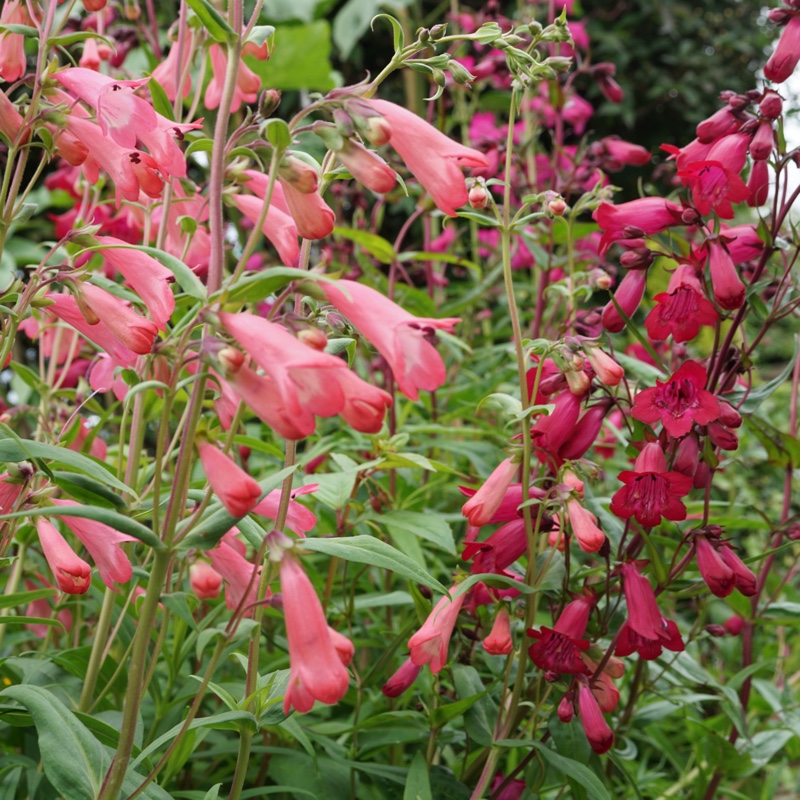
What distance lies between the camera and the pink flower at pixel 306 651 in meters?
0.68

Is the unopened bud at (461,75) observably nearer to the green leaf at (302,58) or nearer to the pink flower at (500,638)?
the pink flower at (500,638)

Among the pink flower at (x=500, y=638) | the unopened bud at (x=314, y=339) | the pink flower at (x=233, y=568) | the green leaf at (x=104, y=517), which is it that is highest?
the unopened bud at (x=314, y=339)

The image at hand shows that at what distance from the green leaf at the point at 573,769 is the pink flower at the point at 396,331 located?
0.56m

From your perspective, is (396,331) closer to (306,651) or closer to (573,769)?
(306,651)

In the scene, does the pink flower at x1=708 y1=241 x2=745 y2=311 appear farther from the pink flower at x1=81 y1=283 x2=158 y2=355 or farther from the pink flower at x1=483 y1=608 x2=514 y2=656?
the pink flower at x1=81 y1=283 x2=158 y2=355

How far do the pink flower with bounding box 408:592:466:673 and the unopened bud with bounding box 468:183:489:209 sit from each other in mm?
497

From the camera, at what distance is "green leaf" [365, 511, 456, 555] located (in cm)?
121

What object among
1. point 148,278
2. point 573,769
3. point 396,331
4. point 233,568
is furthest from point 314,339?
point 573,769

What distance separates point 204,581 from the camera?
1.03 m

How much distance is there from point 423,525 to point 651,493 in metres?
0.35

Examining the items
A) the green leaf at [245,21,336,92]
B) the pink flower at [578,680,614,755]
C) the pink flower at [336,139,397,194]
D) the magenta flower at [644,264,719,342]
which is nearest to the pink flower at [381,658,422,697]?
the pink flower at [578,680,614,755]

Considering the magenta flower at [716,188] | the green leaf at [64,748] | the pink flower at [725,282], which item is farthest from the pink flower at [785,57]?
the green leaf at [64,748]

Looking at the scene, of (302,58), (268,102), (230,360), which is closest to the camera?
(230,360)

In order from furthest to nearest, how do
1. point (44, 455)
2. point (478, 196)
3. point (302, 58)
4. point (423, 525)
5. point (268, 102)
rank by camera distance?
1. point (302, 58)
2. point (423, 525)
3. point (478, 196)
4. point (268, 102)
5. point (44, 455)
